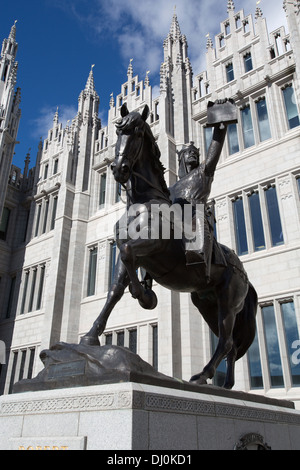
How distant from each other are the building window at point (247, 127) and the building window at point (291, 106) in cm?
175

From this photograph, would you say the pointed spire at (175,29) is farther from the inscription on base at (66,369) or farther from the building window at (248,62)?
the inscription on base at (66,369)

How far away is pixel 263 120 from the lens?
17.7 meters

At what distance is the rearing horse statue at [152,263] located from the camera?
421 cm

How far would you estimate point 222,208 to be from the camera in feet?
Result: 55.0

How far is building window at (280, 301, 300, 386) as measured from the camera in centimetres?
1269

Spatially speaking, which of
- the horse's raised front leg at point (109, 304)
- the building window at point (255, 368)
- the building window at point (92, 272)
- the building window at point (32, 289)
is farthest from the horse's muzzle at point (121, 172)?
the building window at point (32, 289)

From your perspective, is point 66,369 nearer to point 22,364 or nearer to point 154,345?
point 154,345

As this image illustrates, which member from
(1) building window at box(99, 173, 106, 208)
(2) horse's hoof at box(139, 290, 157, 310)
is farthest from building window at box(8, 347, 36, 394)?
(2) horse's hoof at box(139, 290, 157, 310)

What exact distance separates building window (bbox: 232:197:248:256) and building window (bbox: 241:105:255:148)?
303 cm

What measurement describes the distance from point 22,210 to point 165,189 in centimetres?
2522

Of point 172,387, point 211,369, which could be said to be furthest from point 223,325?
point 172,387

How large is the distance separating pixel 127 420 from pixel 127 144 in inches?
114

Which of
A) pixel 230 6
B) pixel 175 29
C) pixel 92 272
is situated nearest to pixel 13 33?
pixel 175 29
